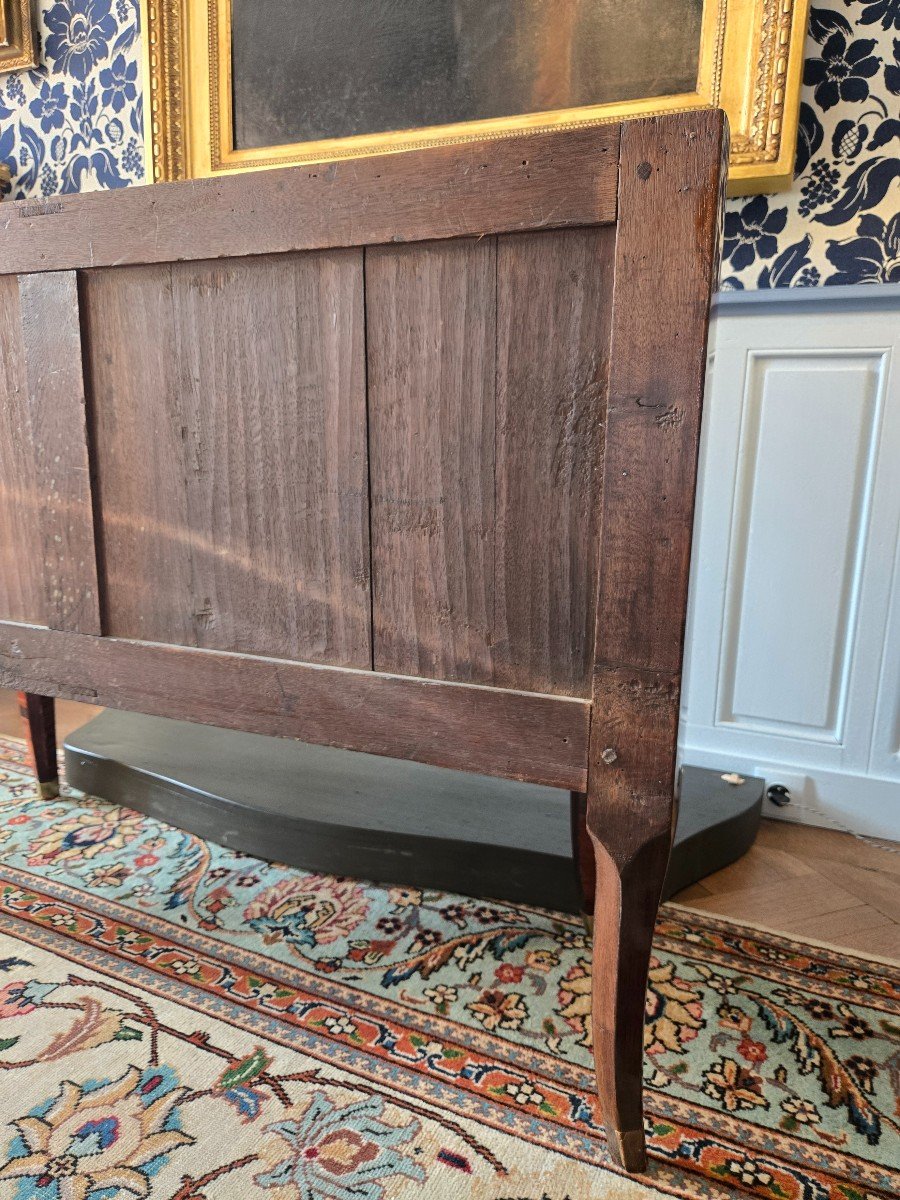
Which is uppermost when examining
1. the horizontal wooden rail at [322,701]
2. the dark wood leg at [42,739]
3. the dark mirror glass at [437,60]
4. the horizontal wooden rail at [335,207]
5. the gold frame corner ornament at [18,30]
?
the gold frame corner ornament at [18,30]

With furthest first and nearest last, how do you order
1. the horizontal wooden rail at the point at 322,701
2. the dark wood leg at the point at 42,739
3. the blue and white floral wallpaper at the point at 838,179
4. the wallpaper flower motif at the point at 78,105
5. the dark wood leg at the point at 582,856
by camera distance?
the wallpaper flower motif at the point at 78,105 < the dark wood leg at the point at 42,739 < the blue and white floral wallpaper at the point at 838,179 < the dark wood leg at the point at 582,856 < the horizontal wooden rail at the point at 322,701

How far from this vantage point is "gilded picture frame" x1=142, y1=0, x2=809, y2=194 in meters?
1.31

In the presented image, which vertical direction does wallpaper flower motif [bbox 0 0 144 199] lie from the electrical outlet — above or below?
above

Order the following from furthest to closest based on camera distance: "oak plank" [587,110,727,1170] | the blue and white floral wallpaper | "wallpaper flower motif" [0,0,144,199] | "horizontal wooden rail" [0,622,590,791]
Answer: "wallpaper flower motif" [0,0,144,199]
the blue and white floral wallpaper
"horizontal wooden rail" [0,622,590,791]
"oak plank" [587,110,727,1170]

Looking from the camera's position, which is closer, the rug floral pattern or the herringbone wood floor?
the rug floral pattern

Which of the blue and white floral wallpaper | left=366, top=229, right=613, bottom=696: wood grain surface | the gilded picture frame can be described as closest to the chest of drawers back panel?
left=366, top=229, right=613, bottom=696: wood grain surface

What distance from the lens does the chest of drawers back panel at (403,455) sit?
0.60 metres

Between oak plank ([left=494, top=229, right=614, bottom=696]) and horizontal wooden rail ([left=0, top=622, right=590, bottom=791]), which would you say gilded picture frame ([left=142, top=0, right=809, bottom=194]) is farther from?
horizontal wooden rail ([left=0, top=622, right=590, bottom=791])

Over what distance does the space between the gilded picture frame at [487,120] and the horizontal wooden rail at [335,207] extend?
851 mm

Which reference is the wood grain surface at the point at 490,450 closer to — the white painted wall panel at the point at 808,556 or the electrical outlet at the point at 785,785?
the white painted wall panel at the point at 808,556

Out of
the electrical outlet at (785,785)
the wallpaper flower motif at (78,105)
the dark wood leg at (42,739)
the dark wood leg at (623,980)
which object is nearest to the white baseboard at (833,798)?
the electrical outlet at (785,785)

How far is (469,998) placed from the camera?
0.99 metres

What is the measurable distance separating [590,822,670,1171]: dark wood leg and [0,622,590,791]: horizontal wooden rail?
0.30 ft

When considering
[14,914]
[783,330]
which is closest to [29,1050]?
[14,914]
